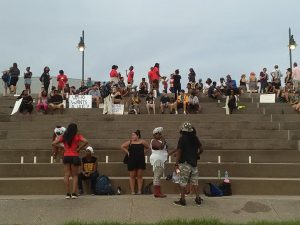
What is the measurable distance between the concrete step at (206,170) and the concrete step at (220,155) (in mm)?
1102

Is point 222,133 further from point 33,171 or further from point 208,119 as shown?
point 33,171

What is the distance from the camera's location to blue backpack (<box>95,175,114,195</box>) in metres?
13.0

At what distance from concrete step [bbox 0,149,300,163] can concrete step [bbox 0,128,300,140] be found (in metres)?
1.69

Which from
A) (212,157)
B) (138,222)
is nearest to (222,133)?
(212,157)

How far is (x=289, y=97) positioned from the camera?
23344 mm

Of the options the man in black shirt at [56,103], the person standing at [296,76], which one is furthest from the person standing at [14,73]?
the person standing at [296,76]

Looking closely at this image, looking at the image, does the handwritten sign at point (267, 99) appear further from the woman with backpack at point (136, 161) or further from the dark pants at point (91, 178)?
the dark pants at point (91, 178)

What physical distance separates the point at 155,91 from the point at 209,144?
370 inches

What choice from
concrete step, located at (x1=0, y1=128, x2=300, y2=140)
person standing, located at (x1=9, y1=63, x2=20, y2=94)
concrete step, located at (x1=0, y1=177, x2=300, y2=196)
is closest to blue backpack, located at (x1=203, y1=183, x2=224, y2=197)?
concrete step, located at (x1=0, y1=177, x2=300, y2=196)

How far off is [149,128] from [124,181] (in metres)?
5.15

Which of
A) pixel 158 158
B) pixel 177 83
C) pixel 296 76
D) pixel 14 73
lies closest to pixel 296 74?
pixel 296 76

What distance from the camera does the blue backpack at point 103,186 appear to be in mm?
13000

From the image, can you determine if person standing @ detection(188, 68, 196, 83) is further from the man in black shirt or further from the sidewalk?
Answer: the sidewalk

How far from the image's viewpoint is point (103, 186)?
42.8 ft
